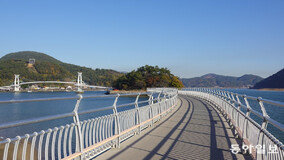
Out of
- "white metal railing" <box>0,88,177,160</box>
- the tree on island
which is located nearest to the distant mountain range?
the tree on island

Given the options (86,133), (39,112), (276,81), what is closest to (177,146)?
(86,133)

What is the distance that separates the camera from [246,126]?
21.8 ft

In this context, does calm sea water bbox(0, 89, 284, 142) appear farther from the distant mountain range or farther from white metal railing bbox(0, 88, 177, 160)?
the distant mountain range

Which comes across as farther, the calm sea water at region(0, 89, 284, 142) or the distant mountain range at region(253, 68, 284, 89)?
the distant mountain range at region(253, 68, 284, 89)

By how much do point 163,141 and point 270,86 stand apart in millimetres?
139145

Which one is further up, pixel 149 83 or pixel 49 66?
pixel 49 66

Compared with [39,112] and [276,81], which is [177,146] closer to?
[39,112]

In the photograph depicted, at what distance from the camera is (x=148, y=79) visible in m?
101

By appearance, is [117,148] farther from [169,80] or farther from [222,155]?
[169,80]

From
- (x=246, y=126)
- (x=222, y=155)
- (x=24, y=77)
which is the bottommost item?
(x=222, y=155)

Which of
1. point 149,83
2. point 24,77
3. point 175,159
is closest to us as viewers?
point 175,159

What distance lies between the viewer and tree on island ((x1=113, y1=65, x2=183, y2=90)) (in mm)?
98188

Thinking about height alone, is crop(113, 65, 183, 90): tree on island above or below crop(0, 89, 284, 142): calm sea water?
above

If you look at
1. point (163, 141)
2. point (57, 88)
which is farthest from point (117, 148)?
point (57, 88)
